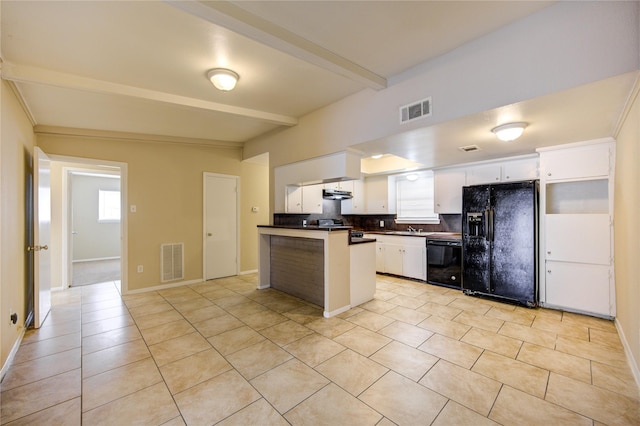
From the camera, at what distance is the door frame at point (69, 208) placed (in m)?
4.38

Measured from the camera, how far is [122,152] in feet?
14.9

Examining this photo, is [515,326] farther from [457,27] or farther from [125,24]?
[125,24]

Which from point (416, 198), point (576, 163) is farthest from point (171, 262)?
point (576, 163)

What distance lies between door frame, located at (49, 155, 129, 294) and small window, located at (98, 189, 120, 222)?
3.45 metres

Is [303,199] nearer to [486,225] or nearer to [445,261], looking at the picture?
[445,261]

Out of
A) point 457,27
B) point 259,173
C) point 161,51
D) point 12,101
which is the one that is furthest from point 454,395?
point 259,173

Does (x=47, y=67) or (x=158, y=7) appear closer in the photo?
(x=158, y=7)

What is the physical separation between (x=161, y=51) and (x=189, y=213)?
3.30 meters

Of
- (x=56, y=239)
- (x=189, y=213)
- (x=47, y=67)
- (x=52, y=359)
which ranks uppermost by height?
(x=47, y=67)

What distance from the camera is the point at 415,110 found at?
2.80m

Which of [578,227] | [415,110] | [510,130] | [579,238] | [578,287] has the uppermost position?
[415,110]

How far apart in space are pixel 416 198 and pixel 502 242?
2.18m

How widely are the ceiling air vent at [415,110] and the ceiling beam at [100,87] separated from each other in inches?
80.7

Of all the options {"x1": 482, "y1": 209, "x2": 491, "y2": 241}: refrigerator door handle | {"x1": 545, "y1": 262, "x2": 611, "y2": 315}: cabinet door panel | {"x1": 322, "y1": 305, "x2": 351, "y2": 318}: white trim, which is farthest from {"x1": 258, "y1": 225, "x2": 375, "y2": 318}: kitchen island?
{"x1": 545, "y1": 262, "x2": 611, "y2": 315}: cabinet door panel
